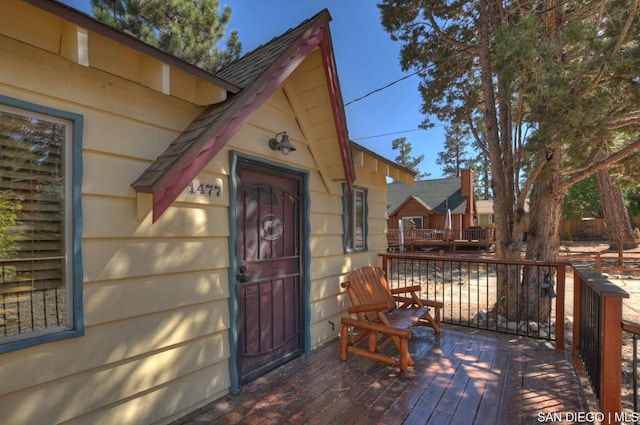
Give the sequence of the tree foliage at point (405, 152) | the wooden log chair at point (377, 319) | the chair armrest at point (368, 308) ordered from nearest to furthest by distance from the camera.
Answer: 1. the wooden log chair at point (377, 319)
2. the chair armrest at point (368, 308)
3. the tree foliage at point (405, 152)

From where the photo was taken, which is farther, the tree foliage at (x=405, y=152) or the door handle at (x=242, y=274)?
the tree foliage at (x=405, y=152)

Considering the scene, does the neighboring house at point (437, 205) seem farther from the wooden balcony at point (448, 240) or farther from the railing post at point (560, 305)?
the railing post at point (560, 305)

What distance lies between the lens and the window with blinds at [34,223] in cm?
170

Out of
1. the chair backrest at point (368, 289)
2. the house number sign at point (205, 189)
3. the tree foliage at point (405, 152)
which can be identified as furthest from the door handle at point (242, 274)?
the tree foliage at point (405, 152)

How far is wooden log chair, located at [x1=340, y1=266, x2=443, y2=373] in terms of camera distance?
123 inches

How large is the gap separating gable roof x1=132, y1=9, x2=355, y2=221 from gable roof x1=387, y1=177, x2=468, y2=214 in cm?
1888

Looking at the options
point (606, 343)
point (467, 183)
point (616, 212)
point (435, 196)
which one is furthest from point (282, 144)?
point (435, 196)

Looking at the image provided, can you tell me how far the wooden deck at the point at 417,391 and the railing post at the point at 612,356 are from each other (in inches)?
18.8

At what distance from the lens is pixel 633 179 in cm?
536

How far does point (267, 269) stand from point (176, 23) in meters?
9.27

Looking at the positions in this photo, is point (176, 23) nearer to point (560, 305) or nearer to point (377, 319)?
point (377, 319)

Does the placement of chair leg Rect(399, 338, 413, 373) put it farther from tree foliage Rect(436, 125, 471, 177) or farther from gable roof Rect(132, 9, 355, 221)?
tree foliage Rect(436, 125, 471, 177)

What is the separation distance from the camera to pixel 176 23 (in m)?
9.31

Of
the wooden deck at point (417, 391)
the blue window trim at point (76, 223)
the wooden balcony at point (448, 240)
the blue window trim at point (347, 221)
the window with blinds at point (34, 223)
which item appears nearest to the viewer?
the window with blinds at point (34, 223)
